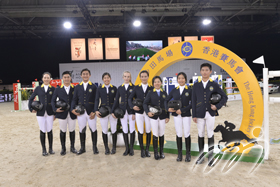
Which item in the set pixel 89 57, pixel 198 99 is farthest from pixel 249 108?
pixel 89 57

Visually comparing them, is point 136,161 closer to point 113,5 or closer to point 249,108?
point 249,108

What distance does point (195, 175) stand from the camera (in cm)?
282

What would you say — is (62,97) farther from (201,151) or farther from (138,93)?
(201,151)

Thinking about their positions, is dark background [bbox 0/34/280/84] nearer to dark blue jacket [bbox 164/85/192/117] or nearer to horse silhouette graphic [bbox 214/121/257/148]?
dark blue jacket [bbox 164/85/192/117]

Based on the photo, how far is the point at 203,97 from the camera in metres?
3.15

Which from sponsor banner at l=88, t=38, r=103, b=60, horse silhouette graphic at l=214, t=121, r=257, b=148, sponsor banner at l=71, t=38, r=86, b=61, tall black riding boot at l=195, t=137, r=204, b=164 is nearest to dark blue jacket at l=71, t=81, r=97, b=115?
tall black riding boot at l=195, t=137, r=204, b=164

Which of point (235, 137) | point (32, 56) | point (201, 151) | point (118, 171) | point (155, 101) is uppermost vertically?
point (32, 56)

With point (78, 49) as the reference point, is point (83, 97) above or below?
below

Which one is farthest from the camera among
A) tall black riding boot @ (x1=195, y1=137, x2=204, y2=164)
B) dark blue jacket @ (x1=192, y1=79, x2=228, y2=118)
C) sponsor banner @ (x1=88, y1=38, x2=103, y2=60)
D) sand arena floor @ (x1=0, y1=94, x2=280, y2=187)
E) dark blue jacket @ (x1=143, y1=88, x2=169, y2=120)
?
sponsor banner @ (x1=88, y1=38, x2=103, y2=60)

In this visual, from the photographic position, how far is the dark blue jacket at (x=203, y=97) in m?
3.11

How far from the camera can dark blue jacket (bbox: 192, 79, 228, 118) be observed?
3.11 m

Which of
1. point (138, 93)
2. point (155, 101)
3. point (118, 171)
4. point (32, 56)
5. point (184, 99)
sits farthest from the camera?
point (32, 56)

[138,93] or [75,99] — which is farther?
[75,99]

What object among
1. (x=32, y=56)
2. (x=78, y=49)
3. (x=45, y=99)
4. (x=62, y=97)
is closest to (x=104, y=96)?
(x=62, y=97)
